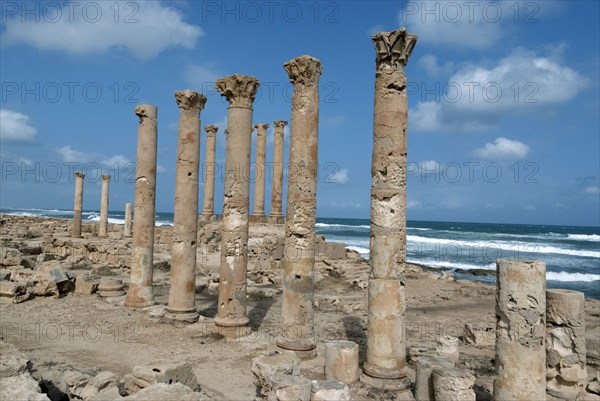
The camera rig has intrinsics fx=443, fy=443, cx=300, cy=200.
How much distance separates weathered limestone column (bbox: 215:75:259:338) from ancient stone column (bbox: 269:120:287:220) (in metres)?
17.2

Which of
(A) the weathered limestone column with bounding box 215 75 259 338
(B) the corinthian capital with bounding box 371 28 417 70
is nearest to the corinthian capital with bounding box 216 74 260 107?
(A) the weathered limestone column with bounding box 215 75 259 338

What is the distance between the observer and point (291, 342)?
30.0ft

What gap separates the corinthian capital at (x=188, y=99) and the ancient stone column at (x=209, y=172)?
59.5ft

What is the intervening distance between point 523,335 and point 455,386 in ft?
4.14

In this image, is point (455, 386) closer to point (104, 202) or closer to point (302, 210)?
point (302, 210)

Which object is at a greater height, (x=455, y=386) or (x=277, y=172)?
(x=277, y=172)

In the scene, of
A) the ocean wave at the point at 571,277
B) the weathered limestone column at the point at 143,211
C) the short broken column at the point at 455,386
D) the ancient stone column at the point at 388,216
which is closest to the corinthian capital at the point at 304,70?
the ancient stone column at the point at 388,216

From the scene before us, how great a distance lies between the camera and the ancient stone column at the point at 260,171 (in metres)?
28.8

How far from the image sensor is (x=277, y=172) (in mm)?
29328

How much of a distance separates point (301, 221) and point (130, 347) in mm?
4647

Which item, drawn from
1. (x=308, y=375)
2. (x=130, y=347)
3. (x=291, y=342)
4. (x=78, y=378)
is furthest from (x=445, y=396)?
(x=130, y=347)

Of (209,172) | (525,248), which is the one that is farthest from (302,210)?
(525,248)

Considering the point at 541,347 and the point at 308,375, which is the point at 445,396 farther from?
the point at 308,375

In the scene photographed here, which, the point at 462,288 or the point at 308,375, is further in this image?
the point at 462,288
